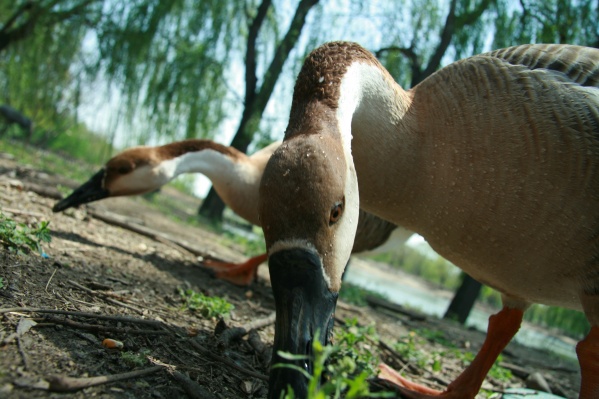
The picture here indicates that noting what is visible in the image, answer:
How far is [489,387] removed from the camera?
4.08 m

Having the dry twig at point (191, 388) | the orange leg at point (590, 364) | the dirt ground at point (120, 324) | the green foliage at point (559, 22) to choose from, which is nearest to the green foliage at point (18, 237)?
the dirt ground at point (120, 324)

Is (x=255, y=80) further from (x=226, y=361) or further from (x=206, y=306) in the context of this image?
(x=226, y=361)

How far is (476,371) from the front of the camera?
3.30 m

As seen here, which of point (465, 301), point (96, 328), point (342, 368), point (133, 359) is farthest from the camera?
point (465, 301)

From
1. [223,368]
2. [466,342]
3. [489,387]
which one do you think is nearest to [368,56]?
[223,368]

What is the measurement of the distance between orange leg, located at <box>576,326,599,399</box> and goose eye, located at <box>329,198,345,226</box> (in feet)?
5.59

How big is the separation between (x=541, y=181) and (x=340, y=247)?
1.28 meters

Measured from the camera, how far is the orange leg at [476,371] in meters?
3.22

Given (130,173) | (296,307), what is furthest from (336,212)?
(130,173)

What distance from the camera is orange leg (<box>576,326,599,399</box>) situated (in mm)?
2658

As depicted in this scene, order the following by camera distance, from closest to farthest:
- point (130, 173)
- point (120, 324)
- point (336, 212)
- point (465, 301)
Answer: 1. point (336, 212)
2. point (120, 324)
3. point (130, 173)
4. point (465, 301)

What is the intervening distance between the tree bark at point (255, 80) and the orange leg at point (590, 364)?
8270 millimetres

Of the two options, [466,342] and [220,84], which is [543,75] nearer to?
[466,342]

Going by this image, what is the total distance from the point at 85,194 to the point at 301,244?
4.02 m
